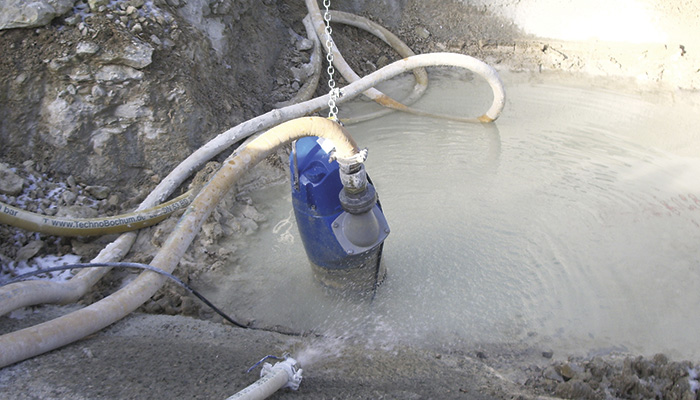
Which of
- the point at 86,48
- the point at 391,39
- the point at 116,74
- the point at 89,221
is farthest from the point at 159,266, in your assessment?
the point at 391,39

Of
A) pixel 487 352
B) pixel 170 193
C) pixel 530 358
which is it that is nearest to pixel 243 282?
pixel 170 193

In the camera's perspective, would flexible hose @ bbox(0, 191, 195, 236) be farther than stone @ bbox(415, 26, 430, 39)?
No

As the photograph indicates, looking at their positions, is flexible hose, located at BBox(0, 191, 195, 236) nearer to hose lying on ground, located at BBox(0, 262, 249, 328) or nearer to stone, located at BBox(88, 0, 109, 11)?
hose lying on ground, located at BBox(0, 262, 249, 328)

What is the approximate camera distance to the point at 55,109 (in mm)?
3381

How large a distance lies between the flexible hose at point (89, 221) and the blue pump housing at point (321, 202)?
1.04 metres

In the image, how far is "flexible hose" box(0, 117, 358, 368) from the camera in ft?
6.61

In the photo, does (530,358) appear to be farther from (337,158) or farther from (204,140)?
(204,140)

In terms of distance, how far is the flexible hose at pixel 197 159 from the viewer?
7.71 feet

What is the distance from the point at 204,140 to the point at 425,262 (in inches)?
75.9

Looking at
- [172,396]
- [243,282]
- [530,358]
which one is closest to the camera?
[172,396]

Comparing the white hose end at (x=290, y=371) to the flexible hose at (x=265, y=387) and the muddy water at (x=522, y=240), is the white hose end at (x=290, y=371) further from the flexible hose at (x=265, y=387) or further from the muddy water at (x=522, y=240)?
the muddy water at (x=522, y=240)

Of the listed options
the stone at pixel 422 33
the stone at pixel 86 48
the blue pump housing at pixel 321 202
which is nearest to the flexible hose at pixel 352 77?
the stone at pixel 422 33

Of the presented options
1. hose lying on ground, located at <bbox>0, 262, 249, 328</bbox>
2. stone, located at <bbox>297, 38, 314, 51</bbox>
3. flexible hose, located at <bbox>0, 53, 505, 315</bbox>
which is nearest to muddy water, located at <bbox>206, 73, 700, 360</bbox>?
hose lying on ground, located at <bbox>0, 262, 249, 328</bbox>

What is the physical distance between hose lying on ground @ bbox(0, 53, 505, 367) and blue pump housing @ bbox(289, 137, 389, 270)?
207mm
